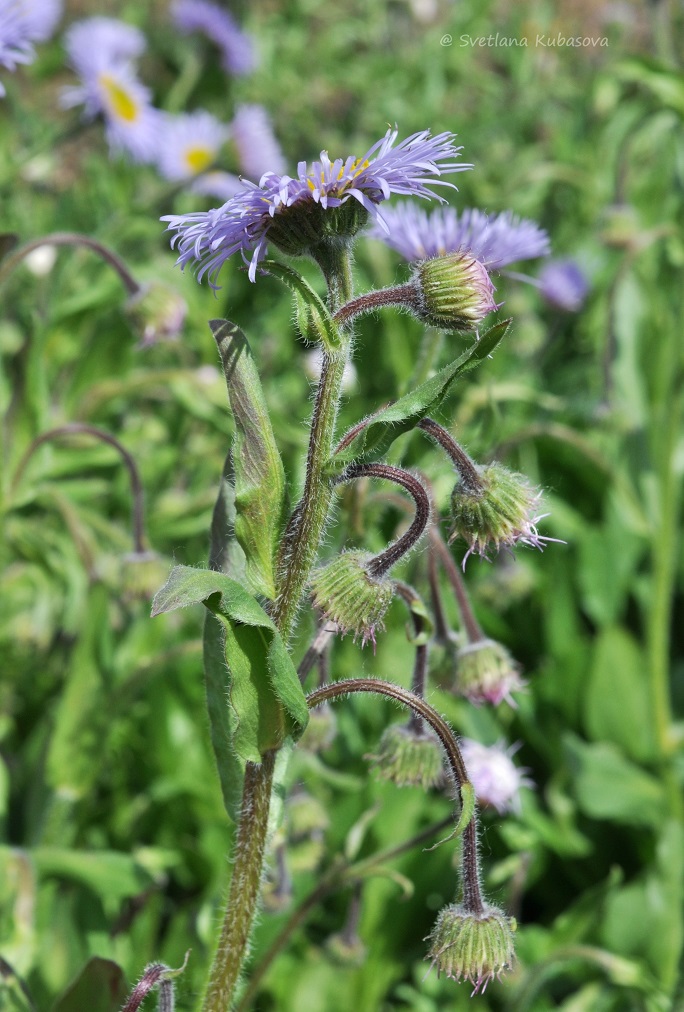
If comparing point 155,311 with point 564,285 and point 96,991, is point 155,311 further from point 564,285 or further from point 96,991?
point 564,285

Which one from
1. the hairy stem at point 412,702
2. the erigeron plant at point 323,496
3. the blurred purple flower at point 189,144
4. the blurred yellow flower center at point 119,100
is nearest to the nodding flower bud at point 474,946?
the erigeron plant at point 323,496

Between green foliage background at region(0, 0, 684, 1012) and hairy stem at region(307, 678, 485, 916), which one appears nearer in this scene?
hairy stem at region(307, 678, 485, 916)

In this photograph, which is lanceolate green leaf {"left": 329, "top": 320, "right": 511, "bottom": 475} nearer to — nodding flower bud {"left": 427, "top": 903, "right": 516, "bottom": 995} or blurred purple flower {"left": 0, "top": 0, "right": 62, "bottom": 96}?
nodding flower bud {"left": 427, "top": 903, "right": 516, "bottom": 995}

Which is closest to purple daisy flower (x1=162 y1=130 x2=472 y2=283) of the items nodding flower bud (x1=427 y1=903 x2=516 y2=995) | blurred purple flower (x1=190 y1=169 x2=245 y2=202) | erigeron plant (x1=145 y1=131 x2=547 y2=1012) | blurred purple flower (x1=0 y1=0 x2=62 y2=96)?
erigeron plant (x1=145 y1=131 x2=547 y2=1012)


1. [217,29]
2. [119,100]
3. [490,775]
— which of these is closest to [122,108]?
[119,100]

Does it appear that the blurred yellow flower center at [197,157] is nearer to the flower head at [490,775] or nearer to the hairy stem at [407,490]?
the flower head at [490,775]

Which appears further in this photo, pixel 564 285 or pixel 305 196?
pixel 564 285
